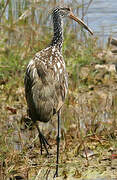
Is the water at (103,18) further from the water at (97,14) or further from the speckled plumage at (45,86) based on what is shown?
the speckled plumage at (45,86)

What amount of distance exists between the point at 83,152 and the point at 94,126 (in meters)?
0.54

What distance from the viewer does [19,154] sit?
5430 mm

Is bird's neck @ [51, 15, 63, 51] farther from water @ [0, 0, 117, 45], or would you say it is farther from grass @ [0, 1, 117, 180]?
water @ [0, 0, 117, 45]

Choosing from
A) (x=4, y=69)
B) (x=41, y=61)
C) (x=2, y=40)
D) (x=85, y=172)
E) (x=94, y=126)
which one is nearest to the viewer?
(x=85, y=172)

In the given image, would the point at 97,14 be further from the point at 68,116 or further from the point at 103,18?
the point at 68,116

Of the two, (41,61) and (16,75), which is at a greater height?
(41,61)

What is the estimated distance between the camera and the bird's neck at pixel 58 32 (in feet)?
20.4

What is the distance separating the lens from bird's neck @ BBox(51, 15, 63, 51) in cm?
621

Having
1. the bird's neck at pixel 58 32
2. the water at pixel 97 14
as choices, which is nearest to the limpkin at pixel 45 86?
the bird's neck at pixel 58 32

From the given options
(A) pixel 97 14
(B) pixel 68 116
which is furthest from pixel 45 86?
(A) pixel 97 14

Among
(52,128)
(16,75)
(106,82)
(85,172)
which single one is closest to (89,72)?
(106,82)

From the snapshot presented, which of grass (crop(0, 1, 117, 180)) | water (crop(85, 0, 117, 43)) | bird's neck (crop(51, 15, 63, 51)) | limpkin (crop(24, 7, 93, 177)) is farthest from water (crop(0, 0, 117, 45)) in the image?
limpkin (crop(24, 7, 93, 177))

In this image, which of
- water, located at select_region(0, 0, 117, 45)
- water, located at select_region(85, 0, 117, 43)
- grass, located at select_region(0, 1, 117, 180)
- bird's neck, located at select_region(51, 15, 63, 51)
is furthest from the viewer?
water, located at select_region(85, 0, 117, 43)

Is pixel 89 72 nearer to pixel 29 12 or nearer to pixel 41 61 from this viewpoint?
pixel 29 12
